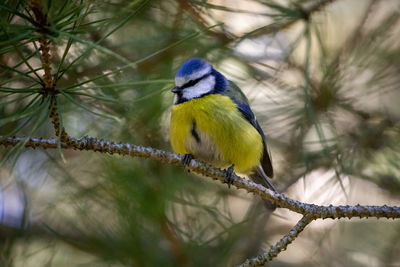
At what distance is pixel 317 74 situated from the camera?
1586 mm

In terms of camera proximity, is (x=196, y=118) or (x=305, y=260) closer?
(x=196, y=118)

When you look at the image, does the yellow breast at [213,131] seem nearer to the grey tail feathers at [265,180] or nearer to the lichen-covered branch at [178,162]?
the grey tail feathers at [265,180]

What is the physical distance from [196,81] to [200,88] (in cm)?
5

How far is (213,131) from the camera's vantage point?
1.49 meters

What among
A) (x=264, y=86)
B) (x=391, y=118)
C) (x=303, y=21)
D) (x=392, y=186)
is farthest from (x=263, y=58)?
(x=392, y=186)

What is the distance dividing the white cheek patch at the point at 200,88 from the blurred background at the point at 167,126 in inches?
2.8

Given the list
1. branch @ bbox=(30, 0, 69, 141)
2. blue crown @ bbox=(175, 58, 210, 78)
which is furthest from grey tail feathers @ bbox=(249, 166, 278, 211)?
branch @ bbox=(30, 0, 69, 141)

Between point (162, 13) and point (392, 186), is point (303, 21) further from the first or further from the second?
point (392, 186)

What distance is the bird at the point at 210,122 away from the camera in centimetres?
149

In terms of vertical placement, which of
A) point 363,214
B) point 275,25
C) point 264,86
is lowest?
point 363,214

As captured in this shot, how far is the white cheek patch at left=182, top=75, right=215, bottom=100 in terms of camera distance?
1.53 m

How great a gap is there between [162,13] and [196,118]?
38cm

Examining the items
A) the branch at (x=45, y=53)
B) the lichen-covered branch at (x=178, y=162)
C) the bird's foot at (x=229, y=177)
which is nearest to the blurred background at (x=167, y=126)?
the bird's foot at (x=229, y=177)

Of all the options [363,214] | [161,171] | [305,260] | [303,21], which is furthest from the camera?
[305,260]
